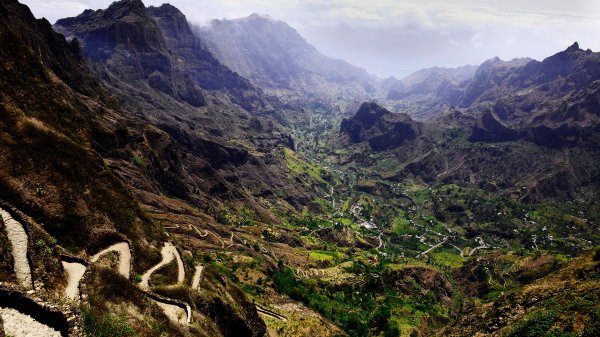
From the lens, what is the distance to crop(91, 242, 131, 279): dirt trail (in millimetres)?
63869

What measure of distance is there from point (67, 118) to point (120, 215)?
904 inches

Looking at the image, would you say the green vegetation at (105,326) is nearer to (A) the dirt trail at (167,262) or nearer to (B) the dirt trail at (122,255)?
(B) the dirt trail at (122,255)

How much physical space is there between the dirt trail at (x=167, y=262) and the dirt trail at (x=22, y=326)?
27832 millimetres

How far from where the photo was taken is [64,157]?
71.2m

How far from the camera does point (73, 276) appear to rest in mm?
50125

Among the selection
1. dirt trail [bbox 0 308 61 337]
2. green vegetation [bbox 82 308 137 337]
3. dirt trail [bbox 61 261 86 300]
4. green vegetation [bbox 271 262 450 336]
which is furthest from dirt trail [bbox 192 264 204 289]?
green vegetation [bbox 271 262 450 336]

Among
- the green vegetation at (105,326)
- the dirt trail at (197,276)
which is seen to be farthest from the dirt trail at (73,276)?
the dirt trail at (197,276)

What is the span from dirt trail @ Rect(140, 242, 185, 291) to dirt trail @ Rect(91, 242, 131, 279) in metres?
3.25

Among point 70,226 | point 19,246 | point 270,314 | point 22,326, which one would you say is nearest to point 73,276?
point 19,246

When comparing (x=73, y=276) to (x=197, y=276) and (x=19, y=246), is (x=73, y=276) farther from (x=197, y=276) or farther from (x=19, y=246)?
(x=197, y=276)

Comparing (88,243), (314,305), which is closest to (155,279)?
(88,243)

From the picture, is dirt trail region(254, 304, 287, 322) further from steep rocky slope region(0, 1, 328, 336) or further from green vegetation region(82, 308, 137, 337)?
green vegetation region(82, 308, 137, 337)

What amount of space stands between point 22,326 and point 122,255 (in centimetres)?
3143

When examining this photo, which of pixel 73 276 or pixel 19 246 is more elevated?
pixel 19 246
